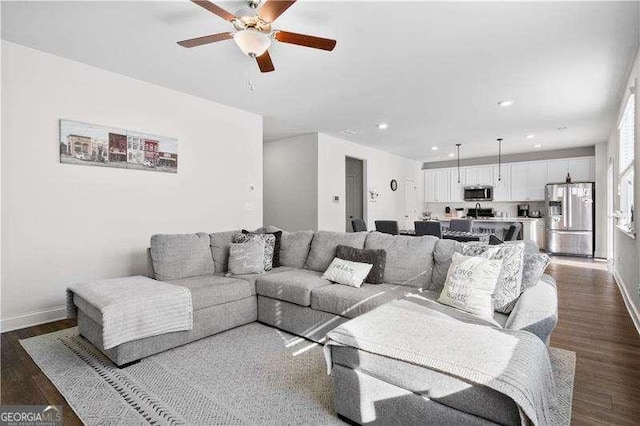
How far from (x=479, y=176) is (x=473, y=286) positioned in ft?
25.8

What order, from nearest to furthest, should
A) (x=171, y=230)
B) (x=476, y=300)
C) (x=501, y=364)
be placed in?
1. (x=501, y=364)
2. (x=476, y=300)
3. (x=171, y=230)

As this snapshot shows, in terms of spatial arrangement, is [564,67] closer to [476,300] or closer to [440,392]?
[476,300]

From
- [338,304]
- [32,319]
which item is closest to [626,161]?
[338,304]

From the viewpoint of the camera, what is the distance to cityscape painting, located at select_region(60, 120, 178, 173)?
10.7ft

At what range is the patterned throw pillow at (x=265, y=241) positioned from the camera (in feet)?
11.2

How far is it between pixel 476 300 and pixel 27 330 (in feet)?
12.6

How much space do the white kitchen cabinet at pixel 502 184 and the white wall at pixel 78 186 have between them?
300 inches

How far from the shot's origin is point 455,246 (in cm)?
266

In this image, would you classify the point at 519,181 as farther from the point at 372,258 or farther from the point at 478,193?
the point at 372,258

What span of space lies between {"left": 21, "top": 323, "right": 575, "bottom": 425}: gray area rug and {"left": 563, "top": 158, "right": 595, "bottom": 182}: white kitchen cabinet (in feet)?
22.5

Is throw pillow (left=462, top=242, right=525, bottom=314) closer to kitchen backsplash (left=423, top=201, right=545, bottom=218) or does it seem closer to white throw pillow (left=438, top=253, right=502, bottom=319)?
white throw pillow (left=438, top=253, right=502, bottom=319)

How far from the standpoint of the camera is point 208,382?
2.08m

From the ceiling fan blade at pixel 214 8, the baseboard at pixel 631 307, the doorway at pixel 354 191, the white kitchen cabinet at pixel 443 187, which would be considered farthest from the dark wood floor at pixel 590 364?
the white kitchen cabinet at pixel 443 187

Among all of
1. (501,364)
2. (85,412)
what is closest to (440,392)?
(501,364)
